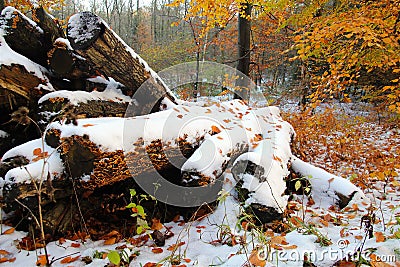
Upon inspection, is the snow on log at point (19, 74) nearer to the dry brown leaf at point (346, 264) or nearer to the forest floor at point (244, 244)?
the forest floor at point (244, 244)

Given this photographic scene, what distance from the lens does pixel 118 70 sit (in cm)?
387

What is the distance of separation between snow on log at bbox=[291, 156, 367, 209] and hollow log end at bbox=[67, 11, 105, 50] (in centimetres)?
364

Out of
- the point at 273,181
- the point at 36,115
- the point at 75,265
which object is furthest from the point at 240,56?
the point at 75,265

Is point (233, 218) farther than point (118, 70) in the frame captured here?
No

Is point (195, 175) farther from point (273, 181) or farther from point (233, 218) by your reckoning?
point (273, 181)

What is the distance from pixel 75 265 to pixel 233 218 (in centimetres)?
165

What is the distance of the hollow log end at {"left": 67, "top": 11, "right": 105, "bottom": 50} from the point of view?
3191 millimetres

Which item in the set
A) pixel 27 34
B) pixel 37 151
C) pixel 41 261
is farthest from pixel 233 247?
pixel 27 34

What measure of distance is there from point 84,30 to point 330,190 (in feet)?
13.9

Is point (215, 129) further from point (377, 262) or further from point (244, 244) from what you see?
point (377, 262)

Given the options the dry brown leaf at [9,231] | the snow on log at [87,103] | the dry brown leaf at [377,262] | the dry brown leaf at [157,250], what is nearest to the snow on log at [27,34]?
the snow on log at [87,103]

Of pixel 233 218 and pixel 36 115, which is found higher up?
pixel 36 115

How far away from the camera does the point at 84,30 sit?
3209mm

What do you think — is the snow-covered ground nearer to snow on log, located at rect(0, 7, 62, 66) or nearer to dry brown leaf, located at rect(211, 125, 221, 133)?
dry brown leaf, located at rect(211, 125, 221, 133)
